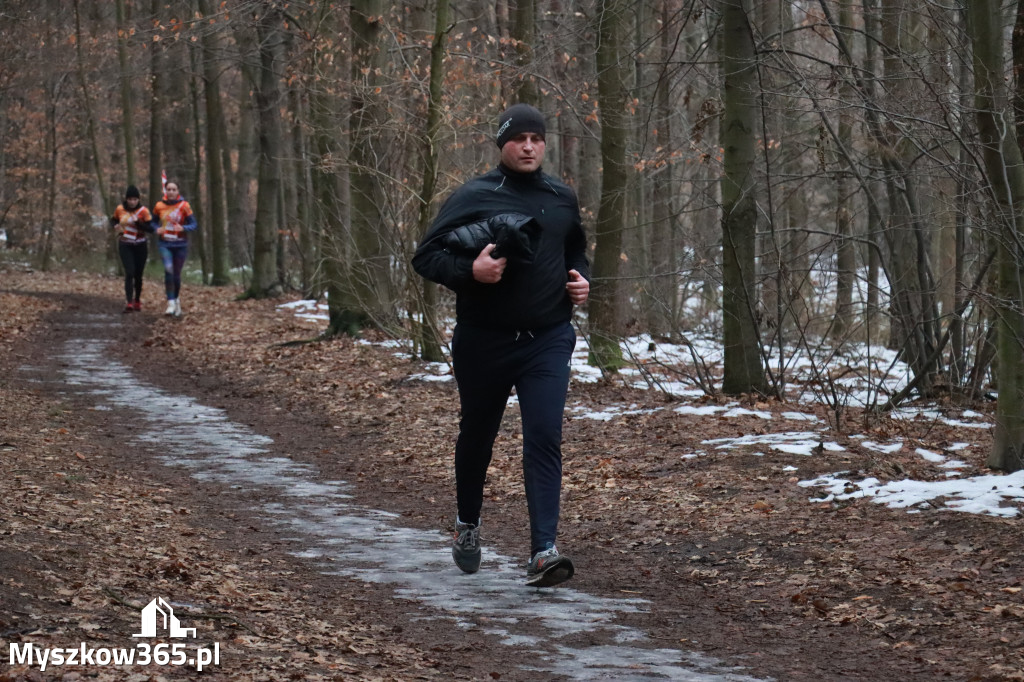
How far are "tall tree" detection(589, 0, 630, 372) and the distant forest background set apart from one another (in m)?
0.03

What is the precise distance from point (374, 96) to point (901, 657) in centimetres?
Result: 1144

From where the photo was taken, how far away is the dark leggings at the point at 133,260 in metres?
20.6

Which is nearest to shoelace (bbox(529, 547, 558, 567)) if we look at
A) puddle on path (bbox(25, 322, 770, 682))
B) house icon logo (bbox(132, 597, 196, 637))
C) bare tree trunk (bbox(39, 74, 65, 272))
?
puddle on path (bbox(25, 322, 770, 682))

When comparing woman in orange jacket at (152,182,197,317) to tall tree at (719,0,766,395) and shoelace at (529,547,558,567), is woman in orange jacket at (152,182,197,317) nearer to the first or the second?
tall tree at (719,0,766,395)

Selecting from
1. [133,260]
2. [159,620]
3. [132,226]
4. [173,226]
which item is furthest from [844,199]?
[133,260]

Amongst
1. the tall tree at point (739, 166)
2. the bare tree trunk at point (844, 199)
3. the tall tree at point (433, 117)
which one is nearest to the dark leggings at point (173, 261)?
the tall tree at point (433, 117)

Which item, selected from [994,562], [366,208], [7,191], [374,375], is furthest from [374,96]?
[7,191]

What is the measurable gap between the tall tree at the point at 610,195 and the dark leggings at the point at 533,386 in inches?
304

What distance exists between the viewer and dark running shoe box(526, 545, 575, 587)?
18.4ft

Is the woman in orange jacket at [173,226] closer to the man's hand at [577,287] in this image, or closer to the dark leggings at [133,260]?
the dark leggings at [133,260]

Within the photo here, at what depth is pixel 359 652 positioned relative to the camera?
176 inches

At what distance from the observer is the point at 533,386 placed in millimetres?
5691

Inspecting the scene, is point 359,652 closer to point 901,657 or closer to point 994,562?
point 901,657

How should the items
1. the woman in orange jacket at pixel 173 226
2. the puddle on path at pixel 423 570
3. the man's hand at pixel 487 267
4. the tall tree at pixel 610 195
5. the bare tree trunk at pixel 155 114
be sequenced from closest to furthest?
the puddle on path at pixel 423 570
the man's hand at pixel 487 267
the tall tree at pixel 610 195
the woman in orange jacket at pixel 173 226
the bare tree trunk at pixel 155 114
